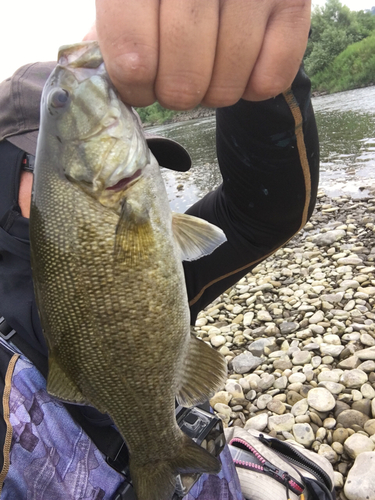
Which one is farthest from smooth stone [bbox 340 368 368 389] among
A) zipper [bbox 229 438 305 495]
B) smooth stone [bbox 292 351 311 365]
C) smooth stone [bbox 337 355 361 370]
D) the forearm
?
the forearm

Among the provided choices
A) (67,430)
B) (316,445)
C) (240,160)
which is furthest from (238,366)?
(240,160)

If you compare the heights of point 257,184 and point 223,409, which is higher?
point 257,184

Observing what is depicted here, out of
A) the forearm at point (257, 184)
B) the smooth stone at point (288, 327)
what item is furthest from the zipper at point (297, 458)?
the smooth stone at point (288, 327)

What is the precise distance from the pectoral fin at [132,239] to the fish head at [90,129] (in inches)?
2.9

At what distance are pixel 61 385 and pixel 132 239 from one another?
2.04 feet

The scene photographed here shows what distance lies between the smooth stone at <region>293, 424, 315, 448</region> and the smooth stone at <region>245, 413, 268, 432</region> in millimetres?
256

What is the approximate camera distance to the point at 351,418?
9.57 ft

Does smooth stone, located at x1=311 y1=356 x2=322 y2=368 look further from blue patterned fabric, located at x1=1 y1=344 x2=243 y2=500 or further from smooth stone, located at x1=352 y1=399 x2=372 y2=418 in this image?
blue patterned fabric, located at x1=1 y1=344 x2=243 y2=500

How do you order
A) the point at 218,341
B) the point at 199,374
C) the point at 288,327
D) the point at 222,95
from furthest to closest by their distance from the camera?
the point at 218,341, the point at 288,327, the point at 199,374, the point at 222,95

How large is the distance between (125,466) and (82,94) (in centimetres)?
165

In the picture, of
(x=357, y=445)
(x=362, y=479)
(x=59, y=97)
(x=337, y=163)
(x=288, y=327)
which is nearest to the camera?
(x=59, y=97)

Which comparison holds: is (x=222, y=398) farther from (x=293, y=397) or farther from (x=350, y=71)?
(x=350, y=71)

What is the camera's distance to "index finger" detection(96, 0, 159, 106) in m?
0.83

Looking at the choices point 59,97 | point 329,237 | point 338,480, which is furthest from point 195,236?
point 329,237
